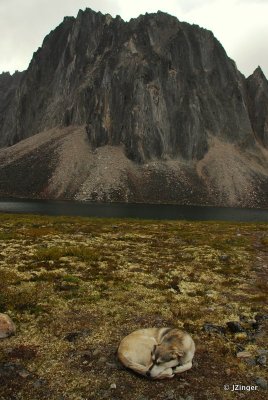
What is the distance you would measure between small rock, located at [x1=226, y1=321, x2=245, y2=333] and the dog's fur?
3736 millimetres

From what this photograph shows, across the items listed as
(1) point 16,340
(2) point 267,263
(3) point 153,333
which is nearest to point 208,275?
(2) point 267,263

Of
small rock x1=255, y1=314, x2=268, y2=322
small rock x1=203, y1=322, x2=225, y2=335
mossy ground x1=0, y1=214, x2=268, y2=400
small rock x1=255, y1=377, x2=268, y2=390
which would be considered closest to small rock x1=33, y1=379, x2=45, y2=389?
mossy ground x1=0, y1=214, x2=268, y2=400

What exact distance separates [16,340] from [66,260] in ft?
41.9

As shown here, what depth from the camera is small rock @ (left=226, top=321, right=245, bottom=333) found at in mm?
15852

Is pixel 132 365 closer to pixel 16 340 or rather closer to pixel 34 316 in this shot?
pixel 16 340

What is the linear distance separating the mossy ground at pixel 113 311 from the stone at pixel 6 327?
26 cm

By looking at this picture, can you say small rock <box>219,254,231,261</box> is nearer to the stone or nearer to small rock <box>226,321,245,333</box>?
small rock <box>226,321,245,333</box>

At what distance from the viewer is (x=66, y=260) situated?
1056 inches

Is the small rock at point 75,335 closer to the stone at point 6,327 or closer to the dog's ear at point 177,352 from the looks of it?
the stone at point 6,327

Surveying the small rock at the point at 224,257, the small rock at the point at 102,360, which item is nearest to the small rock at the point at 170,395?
the small rock at the point at 102,360

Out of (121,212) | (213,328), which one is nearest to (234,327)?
(213,328)

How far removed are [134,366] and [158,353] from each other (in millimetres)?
866

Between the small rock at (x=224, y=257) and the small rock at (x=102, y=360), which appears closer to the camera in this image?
the small rock at (x=102, y=360)

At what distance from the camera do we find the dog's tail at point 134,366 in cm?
1198
